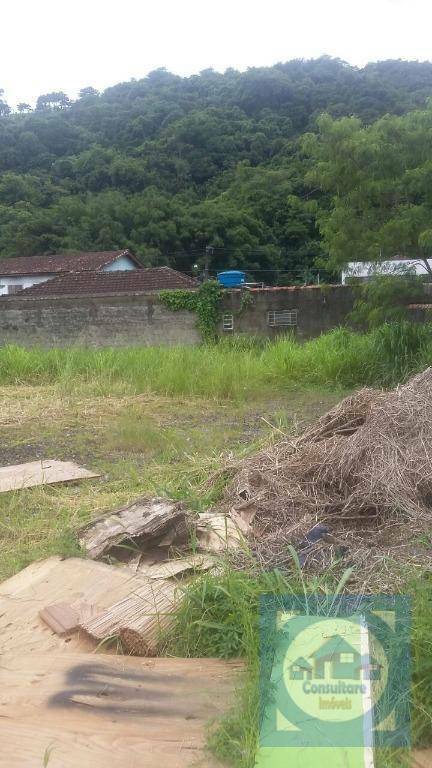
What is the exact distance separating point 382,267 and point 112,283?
15.8 metres

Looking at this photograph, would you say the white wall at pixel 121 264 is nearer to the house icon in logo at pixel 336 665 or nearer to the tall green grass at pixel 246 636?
the tall green grass at pixel 246 636

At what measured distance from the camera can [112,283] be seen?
24484 mm

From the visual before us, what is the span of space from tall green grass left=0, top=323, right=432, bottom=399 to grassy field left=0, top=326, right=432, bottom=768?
0.07 ft

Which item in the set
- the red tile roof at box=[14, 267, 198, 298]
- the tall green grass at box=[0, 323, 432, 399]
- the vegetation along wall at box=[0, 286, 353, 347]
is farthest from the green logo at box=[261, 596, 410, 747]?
the red tile roof at box=[14, 267, 198, 298]

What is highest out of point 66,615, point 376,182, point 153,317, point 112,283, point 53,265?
point 376,182

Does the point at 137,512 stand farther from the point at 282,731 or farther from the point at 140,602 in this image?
the point at 282,731

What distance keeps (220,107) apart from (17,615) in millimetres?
44359

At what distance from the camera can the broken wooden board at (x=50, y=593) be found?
2.88 metres

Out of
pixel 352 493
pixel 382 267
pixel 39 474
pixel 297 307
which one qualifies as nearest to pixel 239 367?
pixel 382 267

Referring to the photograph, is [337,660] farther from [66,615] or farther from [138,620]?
[66,615]

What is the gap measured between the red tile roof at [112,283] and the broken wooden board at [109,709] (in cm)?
2167

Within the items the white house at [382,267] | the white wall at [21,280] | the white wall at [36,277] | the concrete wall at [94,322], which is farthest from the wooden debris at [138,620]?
the white wall at [21,280]

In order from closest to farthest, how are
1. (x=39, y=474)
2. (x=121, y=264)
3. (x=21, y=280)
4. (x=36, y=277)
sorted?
(x=39, y=474), (x=121, y=264), (x=36, y=277), (x=21, y=280)

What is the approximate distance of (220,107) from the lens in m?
43.6
